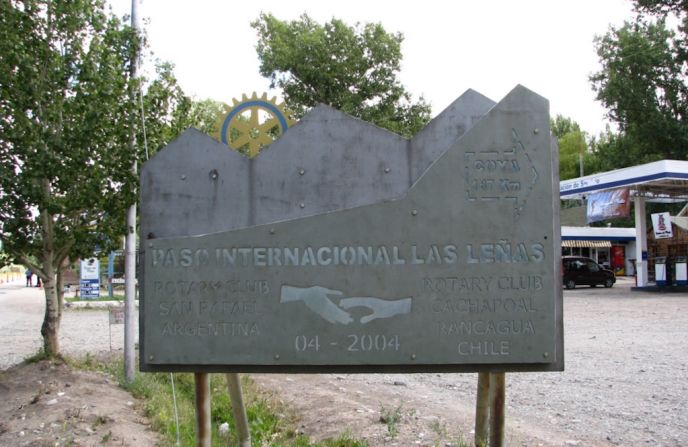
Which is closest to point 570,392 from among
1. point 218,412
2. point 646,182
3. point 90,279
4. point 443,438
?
point 443,438

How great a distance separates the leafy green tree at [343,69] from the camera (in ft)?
104

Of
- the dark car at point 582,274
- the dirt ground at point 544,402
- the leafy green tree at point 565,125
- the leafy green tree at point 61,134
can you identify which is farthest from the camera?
the leafy green tree at point 565,125

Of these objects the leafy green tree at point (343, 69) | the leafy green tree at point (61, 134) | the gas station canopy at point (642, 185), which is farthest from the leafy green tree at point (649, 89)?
the leafy green tree at point (61, 134)

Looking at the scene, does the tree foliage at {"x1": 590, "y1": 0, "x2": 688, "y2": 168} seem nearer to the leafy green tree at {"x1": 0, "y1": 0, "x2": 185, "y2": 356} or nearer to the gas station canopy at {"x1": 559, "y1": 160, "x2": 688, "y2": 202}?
the gas station canopy at {"x1": 559, "y1": 160, "x2": 688, "y2": 202}

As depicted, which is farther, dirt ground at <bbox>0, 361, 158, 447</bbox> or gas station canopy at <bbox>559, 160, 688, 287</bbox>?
gas station canopy at <bbox>559, 160, 688, 287</bbox>

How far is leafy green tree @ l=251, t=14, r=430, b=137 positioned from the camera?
31.6m

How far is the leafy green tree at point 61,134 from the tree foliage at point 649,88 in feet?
130

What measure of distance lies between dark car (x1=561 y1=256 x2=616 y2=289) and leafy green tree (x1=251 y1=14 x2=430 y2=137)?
10.9 meters

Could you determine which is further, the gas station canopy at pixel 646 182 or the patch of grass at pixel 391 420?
the gas station canopy at pixel 646 182

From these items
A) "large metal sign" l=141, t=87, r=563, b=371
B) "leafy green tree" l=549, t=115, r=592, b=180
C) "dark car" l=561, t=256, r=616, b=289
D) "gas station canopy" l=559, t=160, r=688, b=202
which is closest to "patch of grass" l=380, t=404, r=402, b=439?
"large metal sign" l=141, t=87, r=563, b=371

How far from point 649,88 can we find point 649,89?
6 cm

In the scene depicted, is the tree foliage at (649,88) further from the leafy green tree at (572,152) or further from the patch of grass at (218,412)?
the patch of grass at (218,412)

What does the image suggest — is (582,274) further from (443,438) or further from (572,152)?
(572,152)

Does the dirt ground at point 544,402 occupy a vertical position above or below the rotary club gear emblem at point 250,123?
below
